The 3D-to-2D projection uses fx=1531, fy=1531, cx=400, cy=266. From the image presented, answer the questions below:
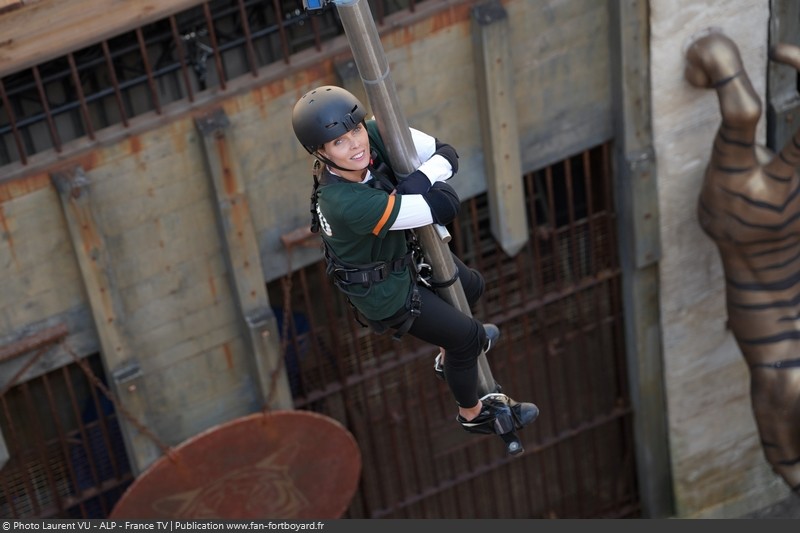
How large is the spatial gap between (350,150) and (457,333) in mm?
1875

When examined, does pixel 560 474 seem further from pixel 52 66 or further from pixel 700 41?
pixel 52 66

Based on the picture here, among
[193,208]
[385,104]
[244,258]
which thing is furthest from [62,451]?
[385,104]

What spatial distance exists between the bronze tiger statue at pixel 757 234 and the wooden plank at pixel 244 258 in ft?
17.9

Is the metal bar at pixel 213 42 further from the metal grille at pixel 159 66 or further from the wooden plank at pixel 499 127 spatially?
the wooden plank at pixel 499 127

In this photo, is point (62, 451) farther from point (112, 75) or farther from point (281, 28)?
point (281, 28)

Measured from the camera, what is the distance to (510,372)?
19.8 metres

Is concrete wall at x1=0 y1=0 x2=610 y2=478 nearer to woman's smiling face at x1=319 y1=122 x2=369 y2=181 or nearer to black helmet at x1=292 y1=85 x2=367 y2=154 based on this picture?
woman's smiling face at x1=319 y1=122 x2=369 y2=181

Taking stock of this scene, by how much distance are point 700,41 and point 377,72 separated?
9.84 m

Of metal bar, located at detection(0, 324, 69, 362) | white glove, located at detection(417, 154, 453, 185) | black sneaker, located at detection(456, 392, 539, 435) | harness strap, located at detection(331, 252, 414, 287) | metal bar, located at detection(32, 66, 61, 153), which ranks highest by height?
white glove, located at detection(417, 154, 453, 185)

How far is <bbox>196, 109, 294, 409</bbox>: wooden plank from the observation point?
15781mm

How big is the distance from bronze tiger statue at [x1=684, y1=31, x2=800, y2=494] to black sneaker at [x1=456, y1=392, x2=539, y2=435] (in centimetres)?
693

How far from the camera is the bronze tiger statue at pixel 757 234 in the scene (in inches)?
683

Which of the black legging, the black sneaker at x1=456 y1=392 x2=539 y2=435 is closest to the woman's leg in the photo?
the black legging

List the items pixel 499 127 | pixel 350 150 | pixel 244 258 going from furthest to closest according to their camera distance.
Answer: pixel 499 127 → pixel 244 258 → pixel 350 150
